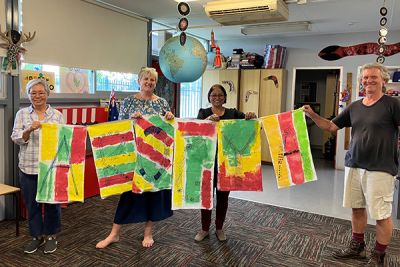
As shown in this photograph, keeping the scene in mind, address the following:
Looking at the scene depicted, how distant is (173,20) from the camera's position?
536cm

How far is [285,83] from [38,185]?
5369 mm

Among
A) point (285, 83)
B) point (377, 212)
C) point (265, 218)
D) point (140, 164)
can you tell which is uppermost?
point (285, 83)

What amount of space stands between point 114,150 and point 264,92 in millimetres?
4674

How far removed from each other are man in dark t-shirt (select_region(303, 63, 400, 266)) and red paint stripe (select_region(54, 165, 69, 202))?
186 centimetres

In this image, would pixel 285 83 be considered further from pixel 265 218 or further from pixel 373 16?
pixel 265 218

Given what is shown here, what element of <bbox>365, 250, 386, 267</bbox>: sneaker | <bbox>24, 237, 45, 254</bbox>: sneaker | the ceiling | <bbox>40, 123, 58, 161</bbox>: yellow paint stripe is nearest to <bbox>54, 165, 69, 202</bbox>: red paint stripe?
<bbox>40, 123, 58, 161</bbox>: yellow paint stripe

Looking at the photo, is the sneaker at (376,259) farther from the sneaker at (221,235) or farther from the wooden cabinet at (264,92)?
the wooden cabinet at (264,92)

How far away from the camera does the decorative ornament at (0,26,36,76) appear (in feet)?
10.4

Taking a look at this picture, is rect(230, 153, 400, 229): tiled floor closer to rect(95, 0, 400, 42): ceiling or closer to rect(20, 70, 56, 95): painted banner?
rect(95, 0, 400, 42): ceiling

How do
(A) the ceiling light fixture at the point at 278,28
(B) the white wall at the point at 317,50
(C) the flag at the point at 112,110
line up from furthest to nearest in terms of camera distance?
(B) the white wall at the point at 317,50, (A) the ceiling light fixture at the point at 278,28, (C) the flag at the point at 112,110

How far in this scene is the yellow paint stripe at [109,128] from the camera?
2449 millimetres

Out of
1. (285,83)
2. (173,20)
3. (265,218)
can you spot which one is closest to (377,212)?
(265,218)

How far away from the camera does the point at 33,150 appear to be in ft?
8.33

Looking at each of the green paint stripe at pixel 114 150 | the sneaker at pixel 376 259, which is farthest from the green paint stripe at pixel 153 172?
the sneaker at pixel 376 259
